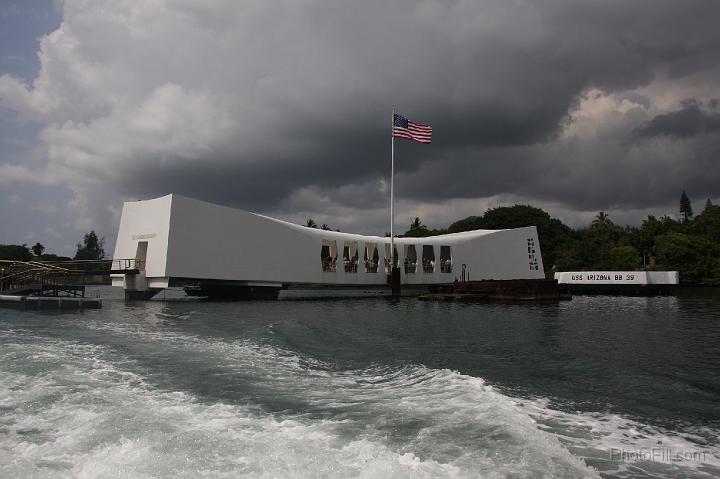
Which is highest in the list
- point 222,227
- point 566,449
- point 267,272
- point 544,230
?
point 544,230

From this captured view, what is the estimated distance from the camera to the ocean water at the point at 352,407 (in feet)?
14.4

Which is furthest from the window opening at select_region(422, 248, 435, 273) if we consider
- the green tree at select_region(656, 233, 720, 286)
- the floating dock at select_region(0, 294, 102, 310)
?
the green tree at select_region(656, 233, 720, 286)

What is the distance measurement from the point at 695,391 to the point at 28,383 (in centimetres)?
963

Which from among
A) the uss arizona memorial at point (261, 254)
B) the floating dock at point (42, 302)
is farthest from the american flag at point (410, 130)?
the floating dock at point (42, 302)

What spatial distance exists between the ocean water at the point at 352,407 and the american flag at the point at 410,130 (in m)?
23.2

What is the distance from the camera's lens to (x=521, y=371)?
356 inches

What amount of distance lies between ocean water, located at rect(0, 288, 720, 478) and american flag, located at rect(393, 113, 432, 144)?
76.1ft

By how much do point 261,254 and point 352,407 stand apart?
1120 inches

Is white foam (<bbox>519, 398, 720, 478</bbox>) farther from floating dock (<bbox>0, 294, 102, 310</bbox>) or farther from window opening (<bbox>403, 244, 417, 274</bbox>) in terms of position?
window opening (<bbox>403, 244, 417, 274</bbox>)

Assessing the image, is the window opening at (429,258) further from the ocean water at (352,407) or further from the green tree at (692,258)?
the green tree at (692,258)

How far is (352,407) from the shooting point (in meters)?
6.20

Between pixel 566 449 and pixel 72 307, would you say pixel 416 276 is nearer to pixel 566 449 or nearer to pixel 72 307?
pixel 72 307

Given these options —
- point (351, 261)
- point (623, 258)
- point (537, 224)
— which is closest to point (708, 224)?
point (623, 258)

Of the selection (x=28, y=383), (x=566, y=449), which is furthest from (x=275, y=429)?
(x=28, y=383)
